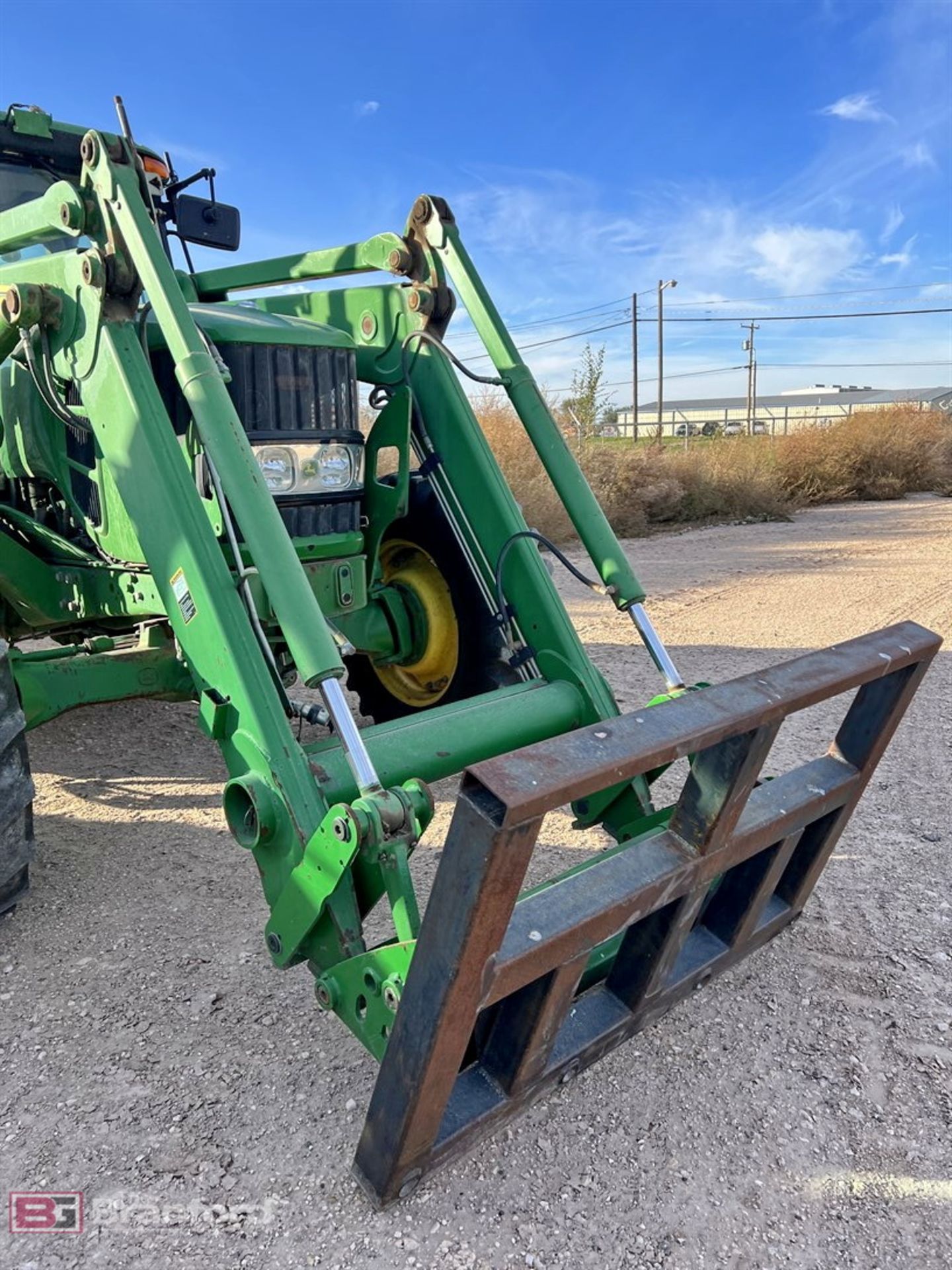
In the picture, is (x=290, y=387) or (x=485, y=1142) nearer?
(x=485, y=1142)

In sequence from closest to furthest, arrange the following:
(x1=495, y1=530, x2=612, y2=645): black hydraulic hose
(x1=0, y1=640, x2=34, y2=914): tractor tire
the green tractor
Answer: the green tractor → (x1=0, y1=640, x2=34, y2=914): tractor tire → (x1=495, y1=530, x2=612, y2=645): black hydraulic hose

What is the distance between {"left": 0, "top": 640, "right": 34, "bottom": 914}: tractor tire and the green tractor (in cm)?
1

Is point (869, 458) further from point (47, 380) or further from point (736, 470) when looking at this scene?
point (47, 380)

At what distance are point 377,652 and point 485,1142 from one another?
2.00 meters

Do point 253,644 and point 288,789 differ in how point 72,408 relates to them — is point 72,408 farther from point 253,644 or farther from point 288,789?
point 288,789

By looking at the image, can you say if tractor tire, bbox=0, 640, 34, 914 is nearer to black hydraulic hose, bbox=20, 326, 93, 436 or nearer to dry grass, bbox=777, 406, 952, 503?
black hydraulic hose, bbox=20, 326, 93, 436

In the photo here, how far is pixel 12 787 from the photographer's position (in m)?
2.71

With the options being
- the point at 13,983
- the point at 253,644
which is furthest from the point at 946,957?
the point at 13,983

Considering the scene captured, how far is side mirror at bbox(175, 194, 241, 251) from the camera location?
3.79 m

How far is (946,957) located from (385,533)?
2482mm

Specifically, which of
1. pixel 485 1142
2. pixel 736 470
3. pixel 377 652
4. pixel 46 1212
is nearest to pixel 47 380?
pixel 377 652

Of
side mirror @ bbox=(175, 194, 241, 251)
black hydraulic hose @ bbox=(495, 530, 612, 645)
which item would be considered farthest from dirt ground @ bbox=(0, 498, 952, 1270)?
side mirror @ bbox=(175, 194, 241, 251)

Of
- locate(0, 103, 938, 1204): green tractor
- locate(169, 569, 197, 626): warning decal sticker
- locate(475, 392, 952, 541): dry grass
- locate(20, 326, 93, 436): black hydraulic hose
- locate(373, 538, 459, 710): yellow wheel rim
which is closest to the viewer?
locate(0, 103, 938, 1204): green tractor

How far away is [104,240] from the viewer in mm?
2621
